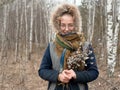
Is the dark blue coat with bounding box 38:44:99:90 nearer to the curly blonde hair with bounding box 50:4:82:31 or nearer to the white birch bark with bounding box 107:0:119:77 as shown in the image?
the curly blonde hair with bounding box 50:4:82:31

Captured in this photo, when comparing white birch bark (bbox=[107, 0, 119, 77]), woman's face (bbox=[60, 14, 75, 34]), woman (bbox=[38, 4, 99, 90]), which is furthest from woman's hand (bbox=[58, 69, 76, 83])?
white birch bark (bbox=[107, 0, 119, 77])

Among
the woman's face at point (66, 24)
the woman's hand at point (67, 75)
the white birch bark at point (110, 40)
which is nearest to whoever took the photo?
the woman's hand at point (67, 75)

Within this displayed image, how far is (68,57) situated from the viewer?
8.29ft

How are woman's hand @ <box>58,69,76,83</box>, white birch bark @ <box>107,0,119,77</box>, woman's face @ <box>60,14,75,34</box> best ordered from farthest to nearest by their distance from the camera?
1. white birch bark @ <box>107,0,119,77</box>
2. woman's face @ <box>60,14,75,34</box>
3. woman's hand @ <box>58,69,76,83</box>

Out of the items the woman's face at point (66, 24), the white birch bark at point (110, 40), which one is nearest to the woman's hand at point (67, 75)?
the woman's face at point (66, 24)

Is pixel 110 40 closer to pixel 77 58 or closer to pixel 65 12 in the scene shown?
pixel 65 12

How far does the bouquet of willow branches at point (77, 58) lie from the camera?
249cm

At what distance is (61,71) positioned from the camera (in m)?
2.56

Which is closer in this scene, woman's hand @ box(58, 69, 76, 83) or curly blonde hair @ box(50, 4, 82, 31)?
woman's hand @ box(58, 69, 76, 83)

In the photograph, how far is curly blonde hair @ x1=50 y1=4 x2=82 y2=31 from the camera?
265 centimetres

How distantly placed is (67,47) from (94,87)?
6.66 metres

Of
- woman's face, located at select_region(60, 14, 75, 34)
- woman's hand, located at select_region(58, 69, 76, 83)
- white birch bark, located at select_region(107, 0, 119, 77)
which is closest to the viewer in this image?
woman's hand, located at select_region(58, 69, 76, 83)

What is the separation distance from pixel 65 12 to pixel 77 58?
0.45 metres

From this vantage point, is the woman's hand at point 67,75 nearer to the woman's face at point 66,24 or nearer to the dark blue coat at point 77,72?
the dark blue coat at point 77,72
